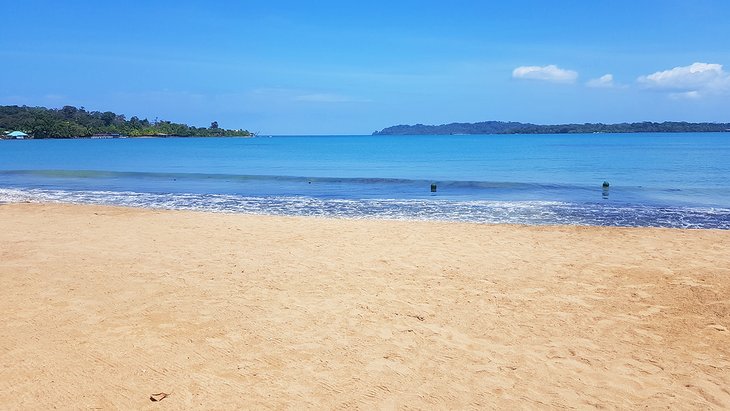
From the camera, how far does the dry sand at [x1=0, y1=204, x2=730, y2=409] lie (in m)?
4.34

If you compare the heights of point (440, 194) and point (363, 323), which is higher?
point (363, 323)

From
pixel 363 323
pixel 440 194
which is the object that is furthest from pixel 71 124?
pixel 363 323

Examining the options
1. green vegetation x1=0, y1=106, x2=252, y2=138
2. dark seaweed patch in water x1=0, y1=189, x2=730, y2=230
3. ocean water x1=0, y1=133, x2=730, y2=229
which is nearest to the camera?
dark seaweed patch in water x1=0, y1=189, x2=730, y2=230

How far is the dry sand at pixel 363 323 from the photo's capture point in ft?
14.3

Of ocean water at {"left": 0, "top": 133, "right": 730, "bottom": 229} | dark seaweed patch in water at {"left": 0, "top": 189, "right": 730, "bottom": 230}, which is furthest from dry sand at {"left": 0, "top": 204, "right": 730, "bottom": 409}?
ocean water at {"left": 0, "top": 133, "right": 730, "bottom": 229}

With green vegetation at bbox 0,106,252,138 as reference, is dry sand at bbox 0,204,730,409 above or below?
below

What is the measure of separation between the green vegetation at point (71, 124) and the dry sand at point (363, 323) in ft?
506

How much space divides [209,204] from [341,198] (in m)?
4.99

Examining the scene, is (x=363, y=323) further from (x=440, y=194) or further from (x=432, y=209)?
(x=440, y=194)

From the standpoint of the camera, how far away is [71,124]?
14862cm

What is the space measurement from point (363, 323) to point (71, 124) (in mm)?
166475

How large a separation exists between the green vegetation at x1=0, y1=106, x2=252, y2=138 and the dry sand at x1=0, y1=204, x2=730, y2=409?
506ft

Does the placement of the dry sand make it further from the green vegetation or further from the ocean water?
the green vegetation

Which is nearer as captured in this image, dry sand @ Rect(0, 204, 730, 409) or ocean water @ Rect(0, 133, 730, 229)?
dry sand @ Rect(0, 204, 730, 409)
